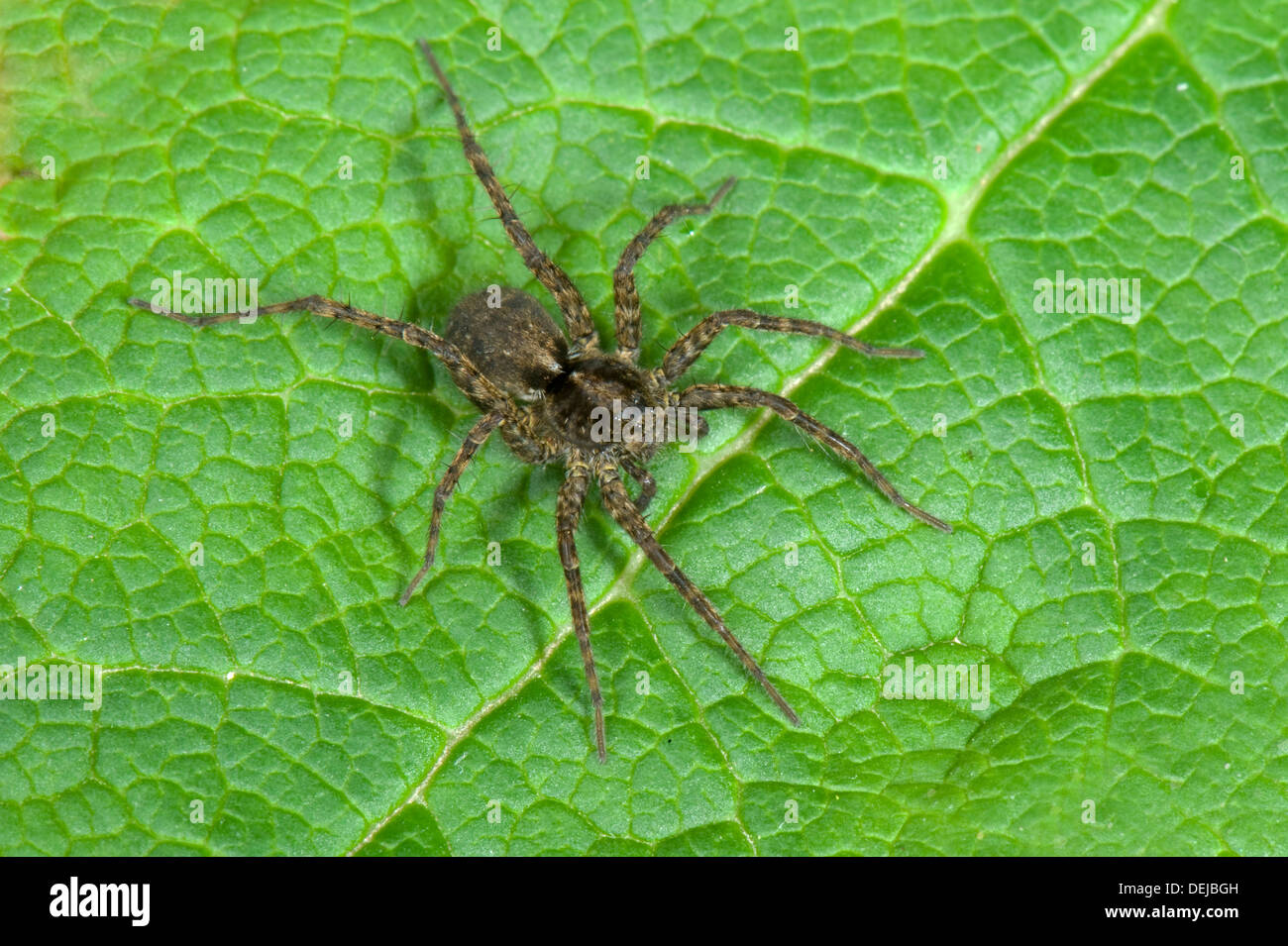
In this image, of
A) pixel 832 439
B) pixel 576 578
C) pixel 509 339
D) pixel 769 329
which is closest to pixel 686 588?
pixel 576 578

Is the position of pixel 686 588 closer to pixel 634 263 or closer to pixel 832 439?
pixel 832 439

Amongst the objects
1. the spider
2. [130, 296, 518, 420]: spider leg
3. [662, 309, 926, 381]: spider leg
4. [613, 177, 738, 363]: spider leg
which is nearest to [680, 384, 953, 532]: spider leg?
the spider

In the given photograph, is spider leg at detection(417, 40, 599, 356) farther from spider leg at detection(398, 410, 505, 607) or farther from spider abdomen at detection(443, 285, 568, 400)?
spider leg at detection(398, 410, 505, 607)

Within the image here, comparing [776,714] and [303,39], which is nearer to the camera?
[776,714]

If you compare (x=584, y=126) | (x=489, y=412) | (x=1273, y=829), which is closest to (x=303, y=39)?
(x=584, y=126)

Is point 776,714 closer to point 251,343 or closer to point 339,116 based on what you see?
point 251,343
